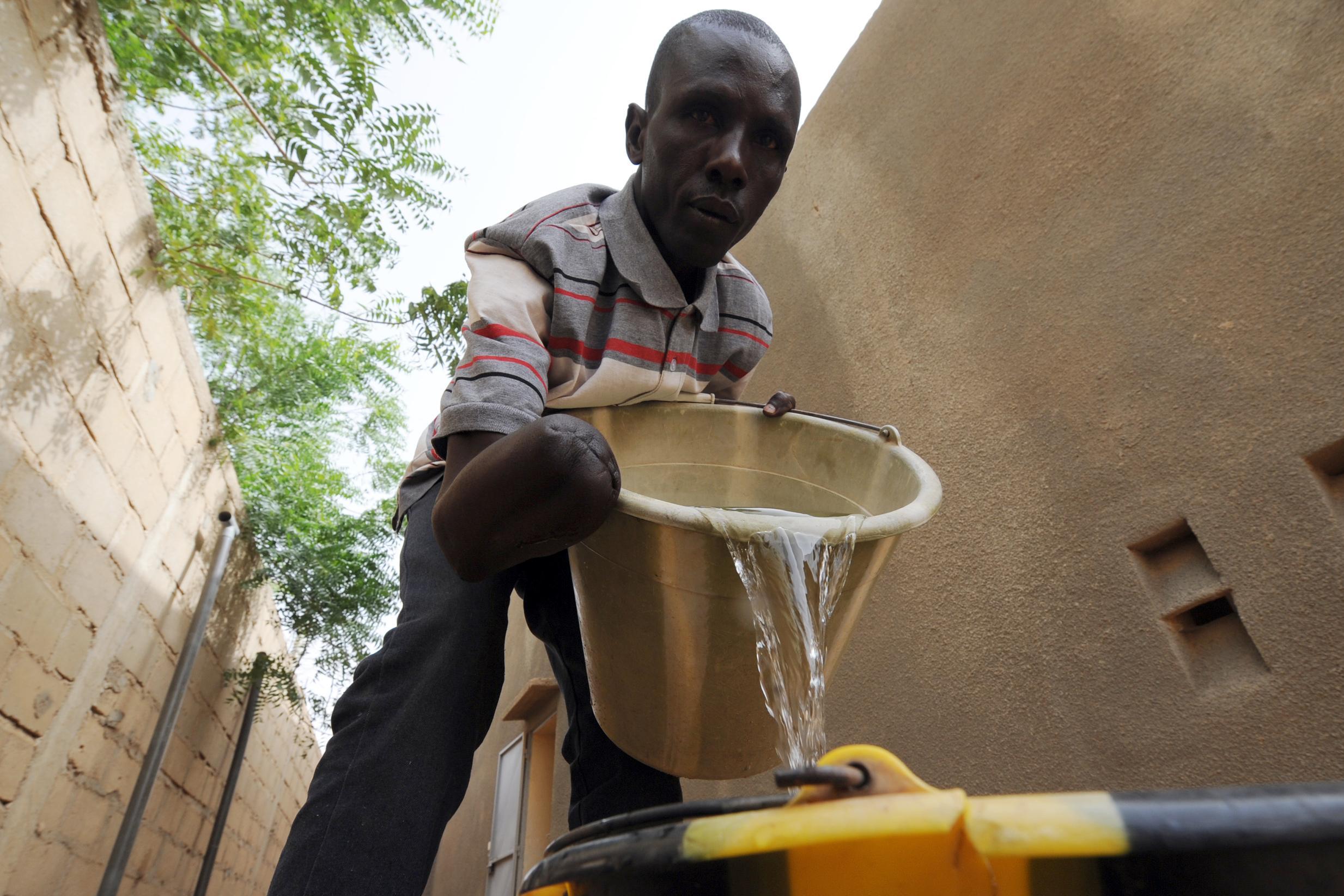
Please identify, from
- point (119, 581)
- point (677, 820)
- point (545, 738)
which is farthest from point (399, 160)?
point (677, 820)

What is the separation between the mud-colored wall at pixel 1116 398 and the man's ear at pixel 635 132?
0.79m

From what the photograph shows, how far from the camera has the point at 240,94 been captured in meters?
3.27

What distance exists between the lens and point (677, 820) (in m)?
0.53

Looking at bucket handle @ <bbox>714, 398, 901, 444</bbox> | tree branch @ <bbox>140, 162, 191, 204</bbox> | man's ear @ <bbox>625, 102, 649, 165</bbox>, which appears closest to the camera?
bucket handle @ <bbox>714, 398, 901, 444</bbox>

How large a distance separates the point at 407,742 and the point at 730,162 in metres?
1.01

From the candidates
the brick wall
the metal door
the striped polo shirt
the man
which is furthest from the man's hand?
the metal door

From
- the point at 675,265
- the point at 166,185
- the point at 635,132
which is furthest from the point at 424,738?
the point at 166,185

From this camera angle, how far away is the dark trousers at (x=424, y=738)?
106 cm

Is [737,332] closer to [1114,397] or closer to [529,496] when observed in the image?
[1114,397]

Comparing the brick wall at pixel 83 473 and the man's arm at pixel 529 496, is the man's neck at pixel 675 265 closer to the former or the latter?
the man's arm at pixel 529 496

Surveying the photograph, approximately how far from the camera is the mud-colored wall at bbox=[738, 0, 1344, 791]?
1.16 m

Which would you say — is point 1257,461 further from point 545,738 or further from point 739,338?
point 545,738

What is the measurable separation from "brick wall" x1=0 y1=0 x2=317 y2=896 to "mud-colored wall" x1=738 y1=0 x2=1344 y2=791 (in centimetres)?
230

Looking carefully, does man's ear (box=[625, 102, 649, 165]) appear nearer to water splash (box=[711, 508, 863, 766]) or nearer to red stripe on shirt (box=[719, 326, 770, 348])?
red stripe on shirt (box=[719, 326, 770, 348])
